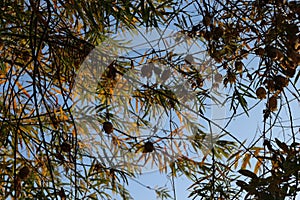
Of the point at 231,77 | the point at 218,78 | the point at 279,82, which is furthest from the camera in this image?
the point at 218,78

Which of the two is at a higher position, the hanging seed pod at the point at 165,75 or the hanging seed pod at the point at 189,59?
the hanging seed pod at the point at 189,59

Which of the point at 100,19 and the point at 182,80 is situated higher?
the point at 100,19

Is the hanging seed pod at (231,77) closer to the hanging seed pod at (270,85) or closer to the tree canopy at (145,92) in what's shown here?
the tree canopy at (145,92)

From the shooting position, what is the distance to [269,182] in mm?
848

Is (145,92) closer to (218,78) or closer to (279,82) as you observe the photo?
(218,78)

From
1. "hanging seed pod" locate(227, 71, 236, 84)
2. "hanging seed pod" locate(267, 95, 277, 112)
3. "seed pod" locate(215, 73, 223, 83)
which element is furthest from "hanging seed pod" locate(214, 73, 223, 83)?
"hanging seed pod" locate(267, 95, 277, 112)

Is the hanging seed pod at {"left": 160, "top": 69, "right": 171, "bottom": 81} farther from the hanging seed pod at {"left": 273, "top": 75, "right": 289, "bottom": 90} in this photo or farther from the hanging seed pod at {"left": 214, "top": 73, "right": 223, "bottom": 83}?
the hanging seed pod at {"left": 273, "top": 75, "right": 289, "bottom": 90}

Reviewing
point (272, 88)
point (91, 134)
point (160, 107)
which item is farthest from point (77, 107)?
point (272, 88)

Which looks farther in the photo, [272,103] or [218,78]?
[218,78]

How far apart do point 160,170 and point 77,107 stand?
0.29 metres

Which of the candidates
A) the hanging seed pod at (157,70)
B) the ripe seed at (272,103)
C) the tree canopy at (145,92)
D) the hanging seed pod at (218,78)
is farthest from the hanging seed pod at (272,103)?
the hanging seed pod at (157,70)

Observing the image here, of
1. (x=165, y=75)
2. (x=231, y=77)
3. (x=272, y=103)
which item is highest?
(x=165, y=75)

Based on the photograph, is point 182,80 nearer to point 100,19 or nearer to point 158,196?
point 100,19

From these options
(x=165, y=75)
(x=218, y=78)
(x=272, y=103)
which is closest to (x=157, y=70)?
(x=165, y=75)
